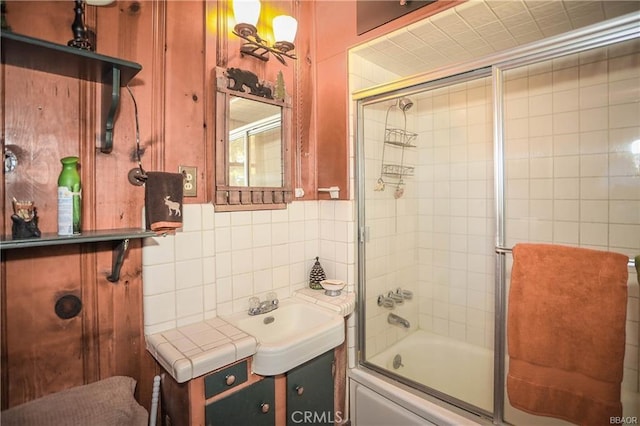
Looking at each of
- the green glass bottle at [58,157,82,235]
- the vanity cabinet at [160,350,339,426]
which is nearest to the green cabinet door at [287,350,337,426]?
the vanity cabinet at [160,350,339,426]

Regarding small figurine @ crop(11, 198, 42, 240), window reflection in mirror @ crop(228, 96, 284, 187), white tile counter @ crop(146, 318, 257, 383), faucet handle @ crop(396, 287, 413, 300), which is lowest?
faucet handle @ crop(396, 287, 413, 300)

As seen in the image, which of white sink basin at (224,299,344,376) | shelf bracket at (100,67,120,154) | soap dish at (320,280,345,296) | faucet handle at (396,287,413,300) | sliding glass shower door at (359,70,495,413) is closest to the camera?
shelf bracket at (100,67,120,154)

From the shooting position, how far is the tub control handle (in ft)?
3.92

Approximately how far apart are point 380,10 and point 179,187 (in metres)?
1.36

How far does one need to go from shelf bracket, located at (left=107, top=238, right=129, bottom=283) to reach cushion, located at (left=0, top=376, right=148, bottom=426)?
384mm

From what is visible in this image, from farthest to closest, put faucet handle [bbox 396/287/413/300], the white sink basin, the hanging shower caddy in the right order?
faucet handle [bbox 396/287/413/300] → the hanging shower caddy → the white sink basin

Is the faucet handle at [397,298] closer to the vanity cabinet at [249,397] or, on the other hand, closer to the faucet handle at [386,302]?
the faucet handle at [386,302]

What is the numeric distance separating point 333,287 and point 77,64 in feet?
4.88

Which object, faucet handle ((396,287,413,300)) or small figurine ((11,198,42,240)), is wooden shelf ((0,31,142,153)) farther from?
faucet handle ((396,287,413,300))

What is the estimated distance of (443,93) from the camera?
2.35 m

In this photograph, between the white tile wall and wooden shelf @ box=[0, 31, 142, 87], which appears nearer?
wooden shelf @ box=[0, 31, 142, 87]

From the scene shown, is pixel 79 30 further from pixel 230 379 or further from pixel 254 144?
pixel 230 379

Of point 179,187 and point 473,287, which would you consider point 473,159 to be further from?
point 179,187

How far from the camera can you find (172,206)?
1263 mm
